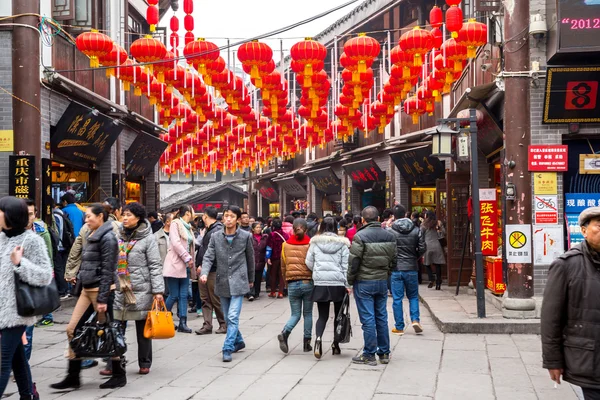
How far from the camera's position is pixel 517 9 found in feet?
37.5

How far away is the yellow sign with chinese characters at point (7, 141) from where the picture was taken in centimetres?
1301

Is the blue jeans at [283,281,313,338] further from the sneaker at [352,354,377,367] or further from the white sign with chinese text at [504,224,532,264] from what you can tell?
the white sign with chinese text at [504,224,532,264]

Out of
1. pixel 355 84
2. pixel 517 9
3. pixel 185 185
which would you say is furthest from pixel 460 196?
pixel 185 185

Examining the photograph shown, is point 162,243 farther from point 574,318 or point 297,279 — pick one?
point 574,318

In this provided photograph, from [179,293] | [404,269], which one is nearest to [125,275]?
[179,293]

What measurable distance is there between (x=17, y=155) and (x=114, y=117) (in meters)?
5.72

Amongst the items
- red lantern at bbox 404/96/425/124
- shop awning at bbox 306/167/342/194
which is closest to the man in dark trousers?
red lantern at bbox 404/96/425/124

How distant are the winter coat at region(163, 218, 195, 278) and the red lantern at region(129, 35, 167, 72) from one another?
4.03 m

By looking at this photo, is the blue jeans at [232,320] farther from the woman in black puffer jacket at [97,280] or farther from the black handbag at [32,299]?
the black handbag at [32,299]

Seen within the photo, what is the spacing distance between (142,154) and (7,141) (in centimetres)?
870

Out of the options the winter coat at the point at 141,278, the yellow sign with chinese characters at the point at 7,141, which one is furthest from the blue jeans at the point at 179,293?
the yellow sign with chinese characters at the point at 7,141

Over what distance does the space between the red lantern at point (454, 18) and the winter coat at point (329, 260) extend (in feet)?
19.5

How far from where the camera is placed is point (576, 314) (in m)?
4.32

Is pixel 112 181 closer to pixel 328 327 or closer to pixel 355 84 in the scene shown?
pixel 355 84
